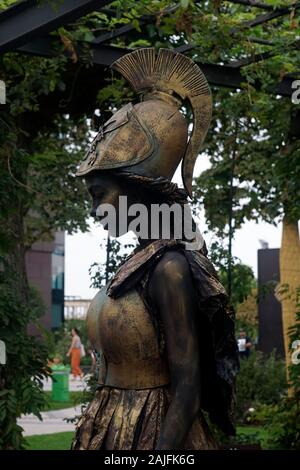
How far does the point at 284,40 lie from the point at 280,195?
3.44 metres

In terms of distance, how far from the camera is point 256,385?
14.1 meters

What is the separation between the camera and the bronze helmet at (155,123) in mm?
3541

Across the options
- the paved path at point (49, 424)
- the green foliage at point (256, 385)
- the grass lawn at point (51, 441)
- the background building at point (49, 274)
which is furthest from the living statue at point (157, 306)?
the background building at point (49, 274)

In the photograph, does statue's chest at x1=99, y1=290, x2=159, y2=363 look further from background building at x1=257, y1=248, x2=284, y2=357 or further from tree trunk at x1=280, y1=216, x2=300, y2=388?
background building at x1=257, y1=248, x2=284, y2=357

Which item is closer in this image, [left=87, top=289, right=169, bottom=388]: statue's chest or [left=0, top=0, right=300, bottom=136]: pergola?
[left=87, top=289, right=169, bottom=388]: statue's chest

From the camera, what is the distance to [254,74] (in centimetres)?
882

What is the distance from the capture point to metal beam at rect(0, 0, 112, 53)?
21.3 feet

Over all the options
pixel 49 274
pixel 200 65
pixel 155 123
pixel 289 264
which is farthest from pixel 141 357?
pixel 49 274

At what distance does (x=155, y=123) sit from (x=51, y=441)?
861 centimetres

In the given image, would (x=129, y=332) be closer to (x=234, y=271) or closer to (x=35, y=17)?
(x=35, y=17)

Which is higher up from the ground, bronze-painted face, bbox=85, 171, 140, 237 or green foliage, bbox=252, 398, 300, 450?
bronze-painted face, bbox=85, 171, 140, 237

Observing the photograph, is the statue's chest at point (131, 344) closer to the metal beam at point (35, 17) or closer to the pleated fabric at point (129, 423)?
the pleated fabric at point (129, 423)

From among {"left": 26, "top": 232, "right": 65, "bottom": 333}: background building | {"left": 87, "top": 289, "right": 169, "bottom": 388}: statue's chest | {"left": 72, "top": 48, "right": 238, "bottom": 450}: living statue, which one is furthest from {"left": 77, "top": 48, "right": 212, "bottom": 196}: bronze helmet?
{"left": 26, "top": 232, "right": 65, "bottom": 333}: background building

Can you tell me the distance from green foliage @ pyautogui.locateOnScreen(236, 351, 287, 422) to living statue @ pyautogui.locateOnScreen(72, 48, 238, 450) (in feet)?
32.8
